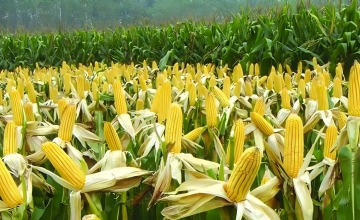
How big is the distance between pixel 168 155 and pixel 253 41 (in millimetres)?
4794

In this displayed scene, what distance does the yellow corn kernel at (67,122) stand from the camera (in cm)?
130

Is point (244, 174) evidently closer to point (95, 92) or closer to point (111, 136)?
point (111, 136)

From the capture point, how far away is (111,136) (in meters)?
1.22

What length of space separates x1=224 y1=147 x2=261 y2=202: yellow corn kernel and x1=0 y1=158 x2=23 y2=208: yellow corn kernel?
44cm

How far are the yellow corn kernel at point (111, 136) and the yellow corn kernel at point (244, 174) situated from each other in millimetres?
375

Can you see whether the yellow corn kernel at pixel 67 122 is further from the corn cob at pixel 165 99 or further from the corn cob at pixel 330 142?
the corn cob at pixel 330 142

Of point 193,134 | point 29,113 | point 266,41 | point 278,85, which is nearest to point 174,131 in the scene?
point 193,134

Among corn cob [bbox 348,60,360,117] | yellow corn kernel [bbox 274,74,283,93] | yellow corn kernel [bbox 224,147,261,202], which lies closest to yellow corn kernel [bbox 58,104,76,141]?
yellow corn kernel [bbox 224,147,261,202]

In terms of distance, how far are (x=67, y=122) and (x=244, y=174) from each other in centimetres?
59

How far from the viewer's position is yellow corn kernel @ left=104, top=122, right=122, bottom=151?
1216 mm

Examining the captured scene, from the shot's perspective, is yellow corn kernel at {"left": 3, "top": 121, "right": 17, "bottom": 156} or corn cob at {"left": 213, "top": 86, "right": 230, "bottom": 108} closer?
yellow corn kernel at {"left": 3, "top": 121, "right": 17, "bottom": 156}

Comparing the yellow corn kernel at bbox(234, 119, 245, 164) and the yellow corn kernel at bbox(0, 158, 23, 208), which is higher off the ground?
the yellow corn kernel at bbox(234, 119, 245, 164)

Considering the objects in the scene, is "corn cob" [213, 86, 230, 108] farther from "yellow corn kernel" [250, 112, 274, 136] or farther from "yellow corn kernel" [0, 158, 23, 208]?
"yellow corn kernel" [0, 158, 23, 208]

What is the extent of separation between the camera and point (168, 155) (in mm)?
1142
